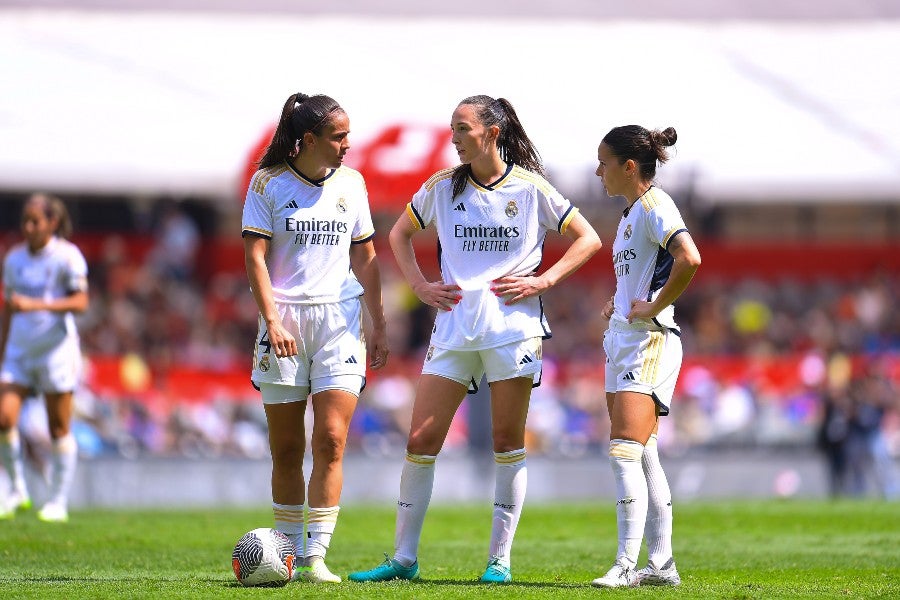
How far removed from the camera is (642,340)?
308 inches

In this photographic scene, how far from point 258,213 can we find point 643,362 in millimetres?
2160

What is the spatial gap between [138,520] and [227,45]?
16.8m

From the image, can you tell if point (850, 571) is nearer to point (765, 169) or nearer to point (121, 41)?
point (765, 169)

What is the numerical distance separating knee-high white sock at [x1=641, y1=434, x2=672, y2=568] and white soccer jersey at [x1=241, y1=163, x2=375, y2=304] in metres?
1.82

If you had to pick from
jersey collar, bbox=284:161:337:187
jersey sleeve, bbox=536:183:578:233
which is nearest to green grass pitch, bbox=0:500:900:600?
jersey sleeve, bbox=536:183:578:233

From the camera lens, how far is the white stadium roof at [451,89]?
26.3 metres

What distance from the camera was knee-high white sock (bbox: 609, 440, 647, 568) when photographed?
764 cm

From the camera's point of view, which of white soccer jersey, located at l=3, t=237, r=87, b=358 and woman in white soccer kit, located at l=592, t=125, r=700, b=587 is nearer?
woman in white soccer kit, located at l=592, t=125, r=700, b=587

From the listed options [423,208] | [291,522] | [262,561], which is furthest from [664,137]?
[262,561]

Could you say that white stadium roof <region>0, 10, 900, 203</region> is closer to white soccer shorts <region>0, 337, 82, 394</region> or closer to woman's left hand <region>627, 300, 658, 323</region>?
white soccer shorts <region>0, 337, 82, 394</region>

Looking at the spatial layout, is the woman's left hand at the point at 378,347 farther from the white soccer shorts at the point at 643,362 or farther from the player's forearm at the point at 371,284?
the white soccer shorts at the point at 643,362

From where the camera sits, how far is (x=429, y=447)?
796 cm

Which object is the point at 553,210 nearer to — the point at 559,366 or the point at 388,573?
the point at 388,573

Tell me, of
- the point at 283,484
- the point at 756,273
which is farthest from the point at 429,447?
the point at 756,273
